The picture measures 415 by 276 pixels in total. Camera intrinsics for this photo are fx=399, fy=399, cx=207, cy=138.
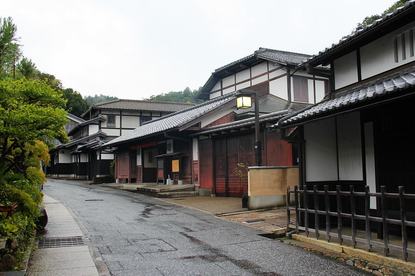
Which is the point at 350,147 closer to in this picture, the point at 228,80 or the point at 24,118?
the point at 24,118

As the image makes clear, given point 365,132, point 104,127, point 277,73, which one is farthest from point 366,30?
point 104,127

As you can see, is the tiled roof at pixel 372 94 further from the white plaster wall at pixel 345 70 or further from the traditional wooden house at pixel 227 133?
the traditional wooden house at pixel 227 133

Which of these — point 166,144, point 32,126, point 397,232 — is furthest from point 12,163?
point 166,144

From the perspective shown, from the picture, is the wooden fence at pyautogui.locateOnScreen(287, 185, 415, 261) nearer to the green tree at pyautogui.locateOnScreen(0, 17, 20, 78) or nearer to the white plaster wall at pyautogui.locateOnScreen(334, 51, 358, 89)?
the white plaster wall at pyautogui.locateOnScreen(334, 51, 358, 89)

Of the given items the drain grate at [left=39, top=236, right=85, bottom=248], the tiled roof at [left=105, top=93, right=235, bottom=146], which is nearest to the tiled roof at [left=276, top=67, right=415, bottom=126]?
the drain grate at [left=39, top=236, right=85, bottom=248]

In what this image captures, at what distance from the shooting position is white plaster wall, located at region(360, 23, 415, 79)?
898cm

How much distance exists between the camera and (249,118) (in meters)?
20.1

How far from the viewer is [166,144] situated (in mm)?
26172

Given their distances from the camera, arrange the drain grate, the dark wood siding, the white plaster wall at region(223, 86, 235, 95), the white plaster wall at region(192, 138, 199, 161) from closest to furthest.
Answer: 1. the drain grate
2. the dark wood siding
3. the white plaster wall at region(192, 138, 199, 161)
4. the white plaster wall at region(223, 86, 235, 95)

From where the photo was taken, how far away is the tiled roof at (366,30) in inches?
326

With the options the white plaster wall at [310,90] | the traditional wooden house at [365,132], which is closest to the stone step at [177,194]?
the white plaster wall at [310,90]

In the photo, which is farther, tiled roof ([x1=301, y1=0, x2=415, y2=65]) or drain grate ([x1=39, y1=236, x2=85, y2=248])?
drain grate ([x1=39, y1=236, x2=85, y2=248])

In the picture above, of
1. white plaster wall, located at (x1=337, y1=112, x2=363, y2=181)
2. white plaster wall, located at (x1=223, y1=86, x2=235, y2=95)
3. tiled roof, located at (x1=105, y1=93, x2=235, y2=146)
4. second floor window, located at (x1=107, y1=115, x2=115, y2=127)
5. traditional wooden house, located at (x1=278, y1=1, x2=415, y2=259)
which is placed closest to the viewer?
traditional wooden house, located at (x1=278, y1=1, x2=415, y2=259)

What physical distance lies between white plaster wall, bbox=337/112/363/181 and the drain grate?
268 inches
